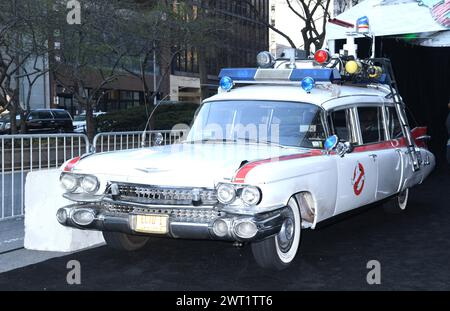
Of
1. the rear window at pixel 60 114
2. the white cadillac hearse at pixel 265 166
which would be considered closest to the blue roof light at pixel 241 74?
the white cadillac hearse at pixel 265 166

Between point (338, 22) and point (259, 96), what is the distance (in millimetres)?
5503

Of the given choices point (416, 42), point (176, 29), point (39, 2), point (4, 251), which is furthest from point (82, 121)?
point (4, 251)

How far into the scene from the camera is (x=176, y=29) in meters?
19.4

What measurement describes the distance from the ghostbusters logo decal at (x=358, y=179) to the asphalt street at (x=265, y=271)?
1.90 feet

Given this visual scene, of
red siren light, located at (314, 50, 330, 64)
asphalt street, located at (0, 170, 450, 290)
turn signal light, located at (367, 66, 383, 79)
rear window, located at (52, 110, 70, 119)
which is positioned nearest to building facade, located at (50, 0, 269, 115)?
rear window, located at (52, 110, 70, 119)

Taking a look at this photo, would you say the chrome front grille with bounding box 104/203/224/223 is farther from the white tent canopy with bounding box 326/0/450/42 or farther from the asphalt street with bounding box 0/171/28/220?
the white tent canopy with bounding box 326/0/450/42

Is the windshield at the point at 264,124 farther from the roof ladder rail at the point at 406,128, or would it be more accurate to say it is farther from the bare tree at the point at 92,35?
the bare tree at the point at 92,35

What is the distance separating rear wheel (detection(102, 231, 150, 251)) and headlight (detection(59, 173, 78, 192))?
2.55 ft

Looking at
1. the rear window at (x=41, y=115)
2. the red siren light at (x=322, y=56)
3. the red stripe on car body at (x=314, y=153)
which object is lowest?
the red stripe on car body at (x=314, y=153)

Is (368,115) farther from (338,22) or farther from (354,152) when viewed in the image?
(338,22)

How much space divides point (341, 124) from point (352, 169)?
58 centimetres

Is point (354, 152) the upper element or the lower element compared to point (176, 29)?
lower

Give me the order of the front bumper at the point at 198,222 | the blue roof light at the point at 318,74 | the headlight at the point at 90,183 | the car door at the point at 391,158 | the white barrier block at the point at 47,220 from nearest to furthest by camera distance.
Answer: the front bumper at the point at 198,222 → the headlight at the point at 90,183 → the white barrier block at the point at 47,220 → the blue roof light at the point at 318,74 → the car door at the point at 391,158

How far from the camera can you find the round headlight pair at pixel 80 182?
5676 millimetres
